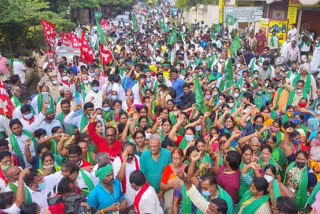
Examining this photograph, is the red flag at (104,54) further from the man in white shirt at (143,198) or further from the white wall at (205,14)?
the white wall at (205,14)

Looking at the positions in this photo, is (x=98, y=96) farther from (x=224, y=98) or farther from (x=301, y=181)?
(x=301, y=181)

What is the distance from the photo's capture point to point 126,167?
3.88 meters

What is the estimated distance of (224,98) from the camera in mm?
6215

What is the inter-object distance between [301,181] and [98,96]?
429 centimetres

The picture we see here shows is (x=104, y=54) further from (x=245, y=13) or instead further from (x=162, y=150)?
(x=245, y=13)

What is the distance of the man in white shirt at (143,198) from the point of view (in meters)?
3.04

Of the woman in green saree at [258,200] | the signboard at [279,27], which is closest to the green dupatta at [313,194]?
the woman in green saree at [258,200]

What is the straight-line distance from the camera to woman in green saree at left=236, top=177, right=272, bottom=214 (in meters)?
2.99

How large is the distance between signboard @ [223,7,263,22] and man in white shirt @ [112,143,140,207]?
44.4ft

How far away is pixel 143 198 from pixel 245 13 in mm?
14581

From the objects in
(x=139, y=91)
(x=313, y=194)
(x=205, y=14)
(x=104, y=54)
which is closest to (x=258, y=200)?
(x=313, y=194)

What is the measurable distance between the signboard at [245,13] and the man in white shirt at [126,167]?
1353 centimetres

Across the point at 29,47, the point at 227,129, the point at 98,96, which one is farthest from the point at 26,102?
the point at 29,47

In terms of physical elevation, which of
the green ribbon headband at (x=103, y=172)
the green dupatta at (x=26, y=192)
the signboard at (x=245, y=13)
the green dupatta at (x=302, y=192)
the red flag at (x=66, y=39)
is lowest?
the green dupatta at (x=302, y=192)
